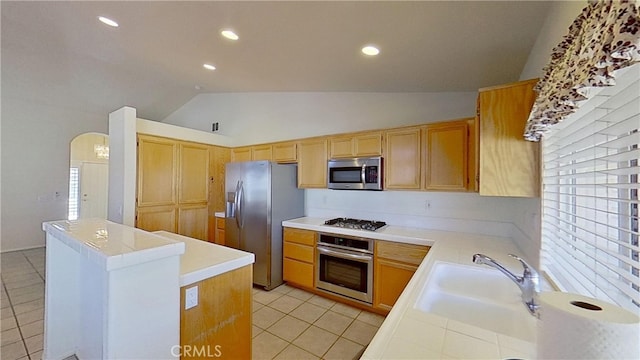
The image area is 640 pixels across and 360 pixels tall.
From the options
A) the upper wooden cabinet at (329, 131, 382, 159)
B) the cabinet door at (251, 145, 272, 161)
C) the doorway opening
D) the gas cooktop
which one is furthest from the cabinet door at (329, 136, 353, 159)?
the doorway opening

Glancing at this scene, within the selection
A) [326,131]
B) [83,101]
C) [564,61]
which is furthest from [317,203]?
[83,101]

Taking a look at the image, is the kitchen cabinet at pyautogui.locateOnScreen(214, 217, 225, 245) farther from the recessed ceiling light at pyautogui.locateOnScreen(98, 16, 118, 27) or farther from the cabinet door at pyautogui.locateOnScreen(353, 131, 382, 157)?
the recessed ceiling light at pyautogui.locateOnScreen(98, 16, 118, 27)

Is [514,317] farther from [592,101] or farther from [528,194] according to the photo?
[592,101]

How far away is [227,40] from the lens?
2430 mm

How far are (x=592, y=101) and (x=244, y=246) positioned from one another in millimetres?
3602

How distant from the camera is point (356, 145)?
320 centimetres

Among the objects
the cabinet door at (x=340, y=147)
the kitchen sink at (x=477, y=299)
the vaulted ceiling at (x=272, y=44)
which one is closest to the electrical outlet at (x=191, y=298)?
the kitchen sink at (x=477, y=299)

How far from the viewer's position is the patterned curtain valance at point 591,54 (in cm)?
57

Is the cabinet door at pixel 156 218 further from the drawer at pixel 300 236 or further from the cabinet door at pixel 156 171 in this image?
the drawer at pixel 300 236

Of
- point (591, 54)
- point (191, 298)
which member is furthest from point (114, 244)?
point (591, 54)

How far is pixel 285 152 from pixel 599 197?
11.0ft

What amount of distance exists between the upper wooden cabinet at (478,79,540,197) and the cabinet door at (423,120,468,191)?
91 centimetres

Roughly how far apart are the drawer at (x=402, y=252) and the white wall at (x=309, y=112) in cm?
147

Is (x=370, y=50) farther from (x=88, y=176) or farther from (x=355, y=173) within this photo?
(x=88, y=176)
